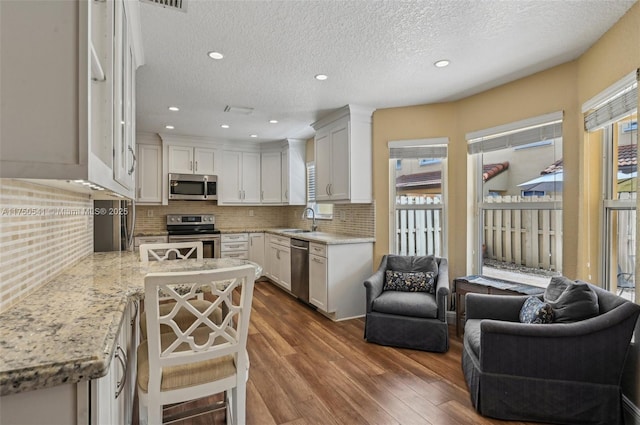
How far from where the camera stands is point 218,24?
214cm

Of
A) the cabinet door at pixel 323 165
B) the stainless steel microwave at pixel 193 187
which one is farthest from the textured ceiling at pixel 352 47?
the stainless steel microwave at pixel 193 187

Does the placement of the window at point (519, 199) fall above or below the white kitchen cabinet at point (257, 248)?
above

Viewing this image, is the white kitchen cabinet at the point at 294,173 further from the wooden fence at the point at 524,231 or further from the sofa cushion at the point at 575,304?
the sofa cushion at the point at 575,304

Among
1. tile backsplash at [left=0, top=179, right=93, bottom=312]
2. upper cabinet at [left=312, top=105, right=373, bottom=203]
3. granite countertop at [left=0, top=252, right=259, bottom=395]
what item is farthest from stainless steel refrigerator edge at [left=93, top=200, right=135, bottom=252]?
upper cabinet at [left=312, top=105, right=373, bottom=203]

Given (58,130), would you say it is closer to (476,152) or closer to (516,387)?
(516,387)

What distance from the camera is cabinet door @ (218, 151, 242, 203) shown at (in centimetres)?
568

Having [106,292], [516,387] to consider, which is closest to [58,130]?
[106,292]

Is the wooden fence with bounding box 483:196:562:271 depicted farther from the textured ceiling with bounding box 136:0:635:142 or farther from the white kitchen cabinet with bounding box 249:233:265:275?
the white kitchen cabinet with bounding box 249:233:265:275

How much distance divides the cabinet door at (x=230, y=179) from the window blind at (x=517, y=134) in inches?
150

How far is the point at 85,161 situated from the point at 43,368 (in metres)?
0.50

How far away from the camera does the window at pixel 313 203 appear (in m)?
5.25

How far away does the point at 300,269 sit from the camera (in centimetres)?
442

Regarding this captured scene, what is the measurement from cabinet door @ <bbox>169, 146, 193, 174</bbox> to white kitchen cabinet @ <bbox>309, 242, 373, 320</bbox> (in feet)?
9.07

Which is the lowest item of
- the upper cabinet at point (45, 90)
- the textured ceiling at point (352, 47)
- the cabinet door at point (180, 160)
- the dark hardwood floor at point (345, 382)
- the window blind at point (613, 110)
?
the dark hardwood floor at point (345, 382)
